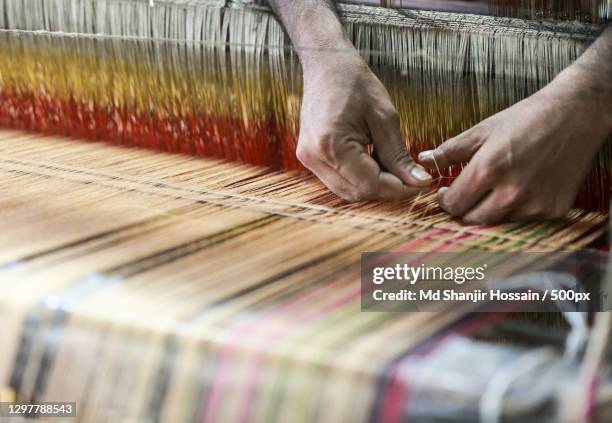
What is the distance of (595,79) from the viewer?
0.81 metres

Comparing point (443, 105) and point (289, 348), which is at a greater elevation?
point (443, 105)

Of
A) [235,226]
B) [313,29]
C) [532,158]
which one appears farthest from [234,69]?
[532,158]

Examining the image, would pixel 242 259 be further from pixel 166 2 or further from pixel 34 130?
pixel 34 130

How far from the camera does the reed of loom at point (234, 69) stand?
87cm

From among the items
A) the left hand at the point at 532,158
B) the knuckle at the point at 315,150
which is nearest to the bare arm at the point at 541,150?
the left hand at the point at 532,158

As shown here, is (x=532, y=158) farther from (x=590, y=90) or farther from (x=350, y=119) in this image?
(x=350, y=119)

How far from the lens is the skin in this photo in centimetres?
84

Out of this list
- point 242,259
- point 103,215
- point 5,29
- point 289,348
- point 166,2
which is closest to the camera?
point 289,348

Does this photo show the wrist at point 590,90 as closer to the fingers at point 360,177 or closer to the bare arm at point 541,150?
the bare arm at point 541,150

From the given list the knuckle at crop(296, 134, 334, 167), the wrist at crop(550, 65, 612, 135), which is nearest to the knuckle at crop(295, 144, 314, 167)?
the knuckle at crop(296, 134, 334, 167)

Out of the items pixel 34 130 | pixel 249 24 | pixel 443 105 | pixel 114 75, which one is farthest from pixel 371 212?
pixel 34 130

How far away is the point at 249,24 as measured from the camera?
98cm

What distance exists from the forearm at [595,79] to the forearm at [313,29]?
0.22m

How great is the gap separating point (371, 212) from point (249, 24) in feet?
0.82
